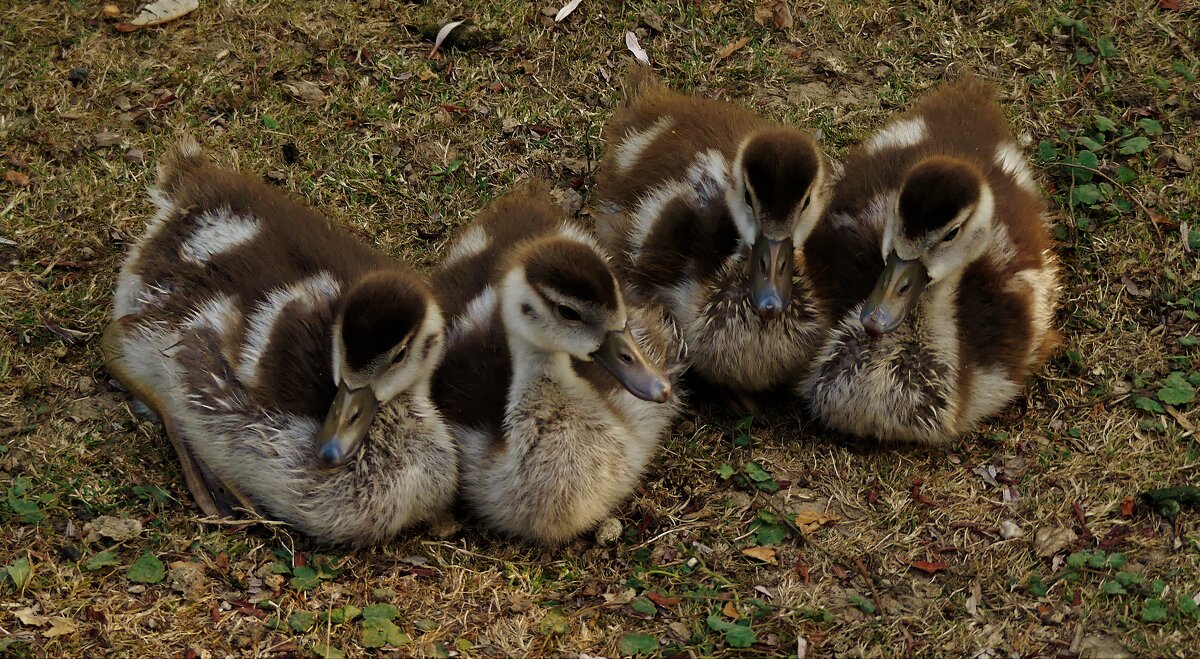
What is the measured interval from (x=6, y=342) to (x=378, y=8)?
94.2 inches

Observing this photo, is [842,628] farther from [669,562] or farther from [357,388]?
[357,388]

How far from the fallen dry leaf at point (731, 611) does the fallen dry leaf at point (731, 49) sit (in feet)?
9.45

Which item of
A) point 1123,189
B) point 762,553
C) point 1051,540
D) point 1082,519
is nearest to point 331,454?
point 762,553

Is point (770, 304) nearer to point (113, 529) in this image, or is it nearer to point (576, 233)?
point (576, 233)

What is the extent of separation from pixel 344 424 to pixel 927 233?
72.4 inches

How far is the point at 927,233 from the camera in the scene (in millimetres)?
3777

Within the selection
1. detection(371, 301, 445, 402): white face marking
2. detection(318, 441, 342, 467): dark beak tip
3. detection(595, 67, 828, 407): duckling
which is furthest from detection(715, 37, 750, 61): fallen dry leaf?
detection(318, 441, 342, 467): dark beak tip

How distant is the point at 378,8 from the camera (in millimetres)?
5840

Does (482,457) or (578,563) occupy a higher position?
(482,457)

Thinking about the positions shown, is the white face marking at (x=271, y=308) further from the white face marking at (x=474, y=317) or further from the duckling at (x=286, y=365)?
the white face marking at (x=474, y=317)

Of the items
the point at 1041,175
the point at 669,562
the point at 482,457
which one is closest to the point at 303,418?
the point at 482,457

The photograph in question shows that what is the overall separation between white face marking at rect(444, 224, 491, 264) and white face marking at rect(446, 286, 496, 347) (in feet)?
0.80

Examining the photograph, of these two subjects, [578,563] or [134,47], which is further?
[134,47]

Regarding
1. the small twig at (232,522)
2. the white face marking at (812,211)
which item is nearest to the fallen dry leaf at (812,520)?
the white face marking at (812,211)
